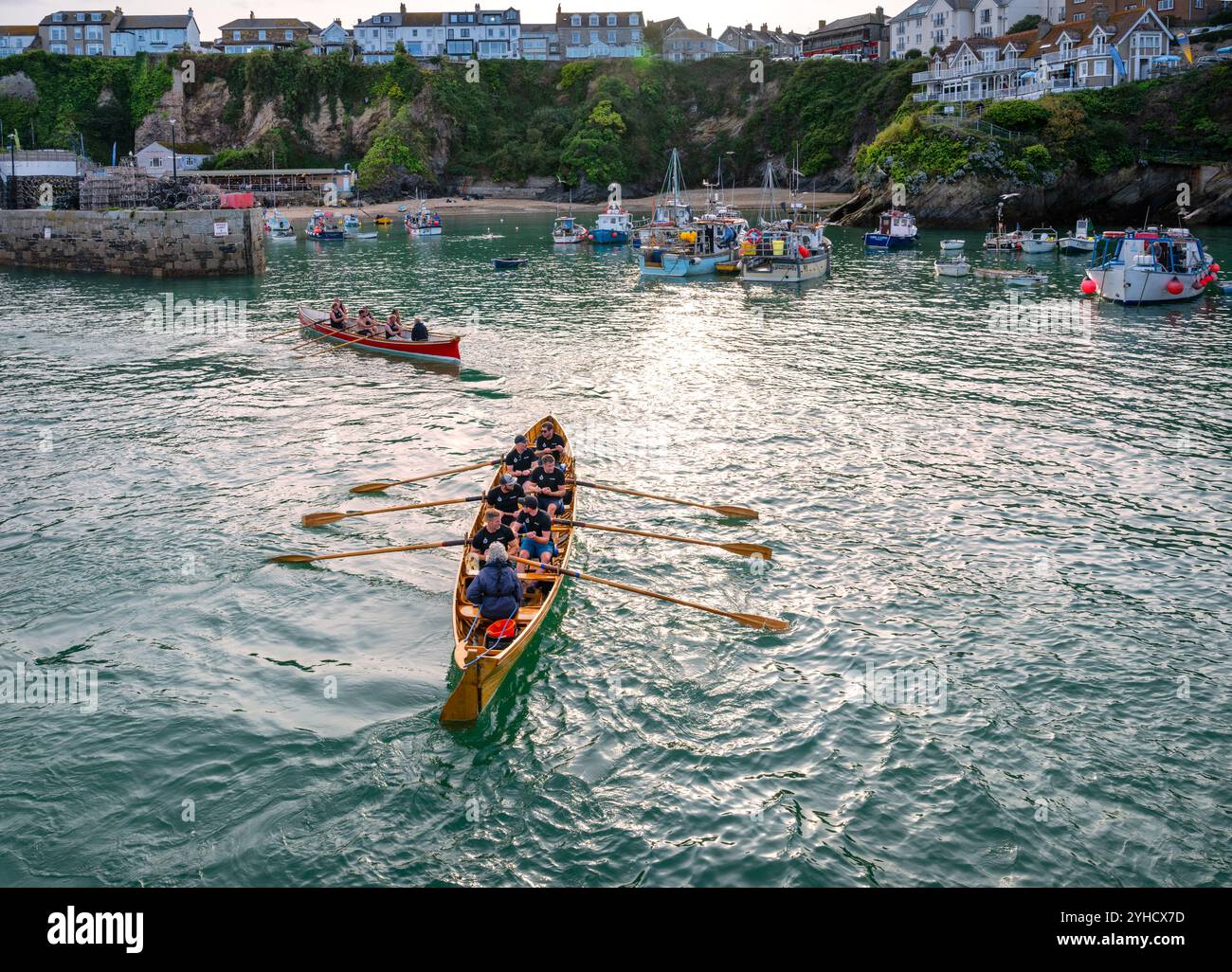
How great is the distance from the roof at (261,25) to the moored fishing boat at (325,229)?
81.8 m

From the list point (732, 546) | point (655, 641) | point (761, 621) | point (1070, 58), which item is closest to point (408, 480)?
point (732, 546)

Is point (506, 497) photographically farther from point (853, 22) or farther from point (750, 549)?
point (853, 22)

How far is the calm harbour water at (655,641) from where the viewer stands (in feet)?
40.9

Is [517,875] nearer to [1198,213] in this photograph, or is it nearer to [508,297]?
[508,297]

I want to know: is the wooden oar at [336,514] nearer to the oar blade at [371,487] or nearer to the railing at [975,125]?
the oar blade at [371,487]

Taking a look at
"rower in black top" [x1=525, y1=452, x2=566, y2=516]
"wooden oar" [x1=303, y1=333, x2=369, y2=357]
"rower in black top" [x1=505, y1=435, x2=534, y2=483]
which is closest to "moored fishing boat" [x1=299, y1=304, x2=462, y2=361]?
"wooden oar" [x1=303, y1=333, x2=369, y2=357]

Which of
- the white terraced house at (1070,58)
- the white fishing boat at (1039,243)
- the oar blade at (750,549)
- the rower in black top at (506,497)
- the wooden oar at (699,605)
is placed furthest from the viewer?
the white terraced house at (1070,58)

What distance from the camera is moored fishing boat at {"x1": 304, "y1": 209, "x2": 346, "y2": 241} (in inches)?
3826

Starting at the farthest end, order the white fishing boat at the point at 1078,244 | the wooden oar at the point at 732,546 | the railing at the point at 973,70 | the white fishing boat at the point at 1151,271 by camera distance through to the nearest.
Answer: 1. the railing at the point at 973,70
2. the white fishing boat at the point at 1078,244
3. the white fishing boat at the point at 1151,271
4. the wooden oar at the point at 732,546

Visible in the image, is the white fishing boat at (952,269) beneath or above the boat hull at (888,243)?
beneath

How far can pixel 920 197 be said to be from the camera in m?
99.2

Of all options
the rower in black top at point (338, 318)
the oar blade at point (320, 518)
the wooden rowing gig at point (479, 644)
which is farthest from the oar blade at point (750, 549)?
the rower in black top at point (338, 318)

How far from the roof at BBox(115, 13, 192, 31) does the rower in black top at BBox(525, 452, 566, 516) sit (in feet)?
551
